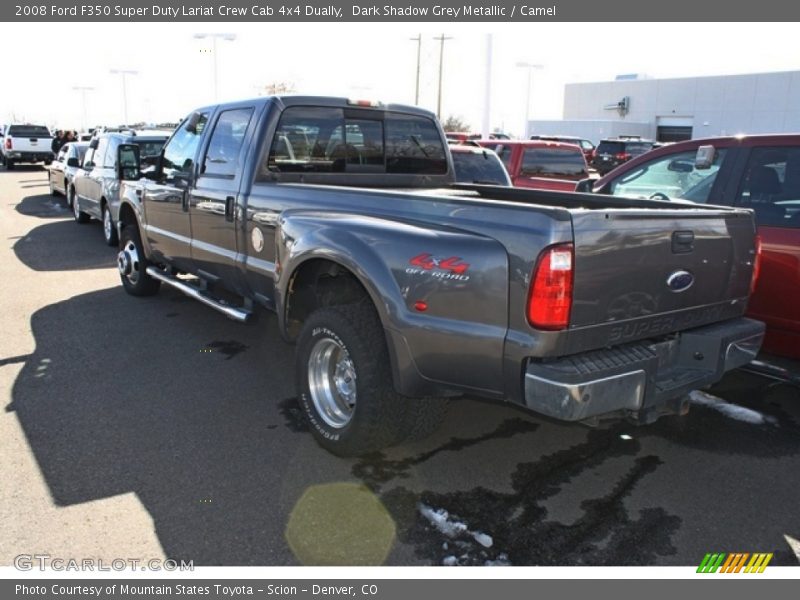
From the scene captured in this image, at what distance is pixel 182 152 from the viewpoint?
6.27m

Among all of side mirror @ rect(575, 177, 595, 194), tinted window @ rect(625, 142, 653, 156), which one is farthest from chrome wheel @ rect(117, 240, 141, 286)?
tinted window @ rect(625, 142, 653, 156)

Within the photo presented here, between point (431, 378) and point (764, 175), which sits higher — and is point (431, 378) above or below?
below

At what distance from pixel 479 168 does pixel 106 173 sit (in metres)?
6.06

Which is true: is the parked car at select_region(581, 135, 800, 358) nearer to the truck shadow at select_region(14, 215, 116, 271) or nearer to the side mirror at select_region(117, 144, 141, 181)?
the side mirror at select_region(117, 144, 141, 181)

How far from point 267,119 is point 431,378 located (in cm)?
266

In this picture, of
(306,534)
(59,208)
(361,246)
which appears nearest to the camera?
(306,534)

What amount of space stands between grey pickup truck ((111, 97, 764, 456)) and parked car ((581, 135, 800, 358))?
702 mm

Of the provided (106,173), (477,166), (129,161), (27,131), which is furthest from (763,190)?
(27,131)

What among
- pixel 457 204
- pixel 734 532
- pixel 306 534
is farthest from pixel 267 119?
pixel 734 532

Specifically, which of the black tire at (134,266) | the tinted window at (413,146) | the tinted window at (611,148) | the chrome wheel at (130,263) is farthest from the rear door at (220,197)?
the tinted window at (611,148)

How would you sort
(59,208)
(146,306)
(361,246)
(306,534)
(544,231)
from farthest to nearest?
(59,208) → (146,306) → (361,246) → (306,534) → (544,231)

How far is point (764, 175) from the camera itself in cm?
477

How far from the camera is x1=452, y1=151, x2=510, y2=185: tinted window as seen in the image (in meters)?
8.63

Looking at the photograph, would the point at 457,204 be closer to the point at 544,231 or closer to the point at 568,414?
the point at 544,231
